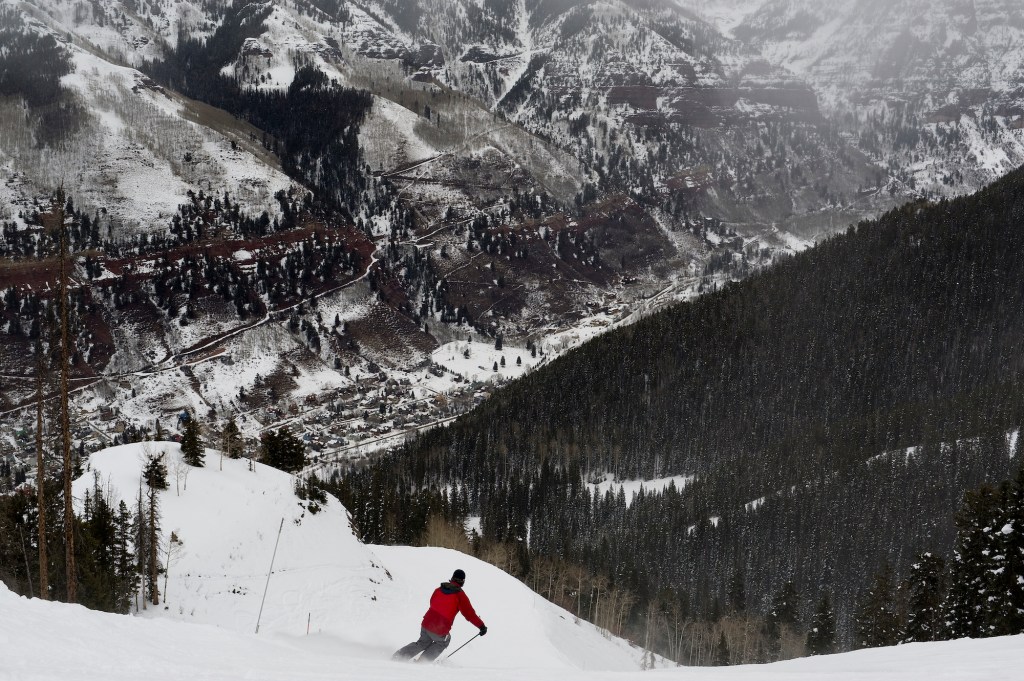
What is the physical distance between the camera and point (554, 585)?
97.6 metres

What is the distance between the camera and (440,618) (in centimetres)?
2219

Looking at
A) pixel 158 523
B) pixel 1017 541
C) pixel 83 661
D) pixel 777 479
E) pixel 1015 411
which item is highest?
pixel 1015 411

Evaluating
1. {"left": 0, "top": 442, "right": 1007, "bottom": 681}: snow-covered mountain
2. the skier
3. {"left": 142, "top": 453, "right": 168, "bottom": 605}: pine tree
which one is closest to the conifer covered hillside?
{"left": 0, "top": 442, "right": 1007, "bottom": 681}: snow-covered mountain

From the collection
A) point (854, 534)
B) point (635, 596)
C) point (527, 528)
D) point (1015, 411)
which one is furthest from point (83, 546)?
point (1015, 411)

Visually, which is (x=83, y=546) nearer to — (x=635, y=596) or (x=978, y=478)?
(x=635, y=596)

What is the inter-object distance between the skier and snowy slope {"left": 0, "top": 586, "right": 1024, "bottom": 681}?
3476mm

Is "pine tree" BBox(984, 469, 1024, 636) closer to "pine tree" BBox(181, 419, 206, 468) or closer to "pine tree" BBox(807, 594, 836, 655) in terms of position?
"pine tree" BBox(807, 594, 836, 655)

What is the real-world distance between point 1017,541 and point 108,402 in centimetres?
19590

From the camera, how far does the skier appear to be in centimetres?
2200

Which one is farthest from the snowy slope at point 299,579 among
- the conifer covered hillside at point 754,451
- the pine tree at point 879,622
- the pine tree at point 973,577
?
the conifer covered hillside at point 754,451

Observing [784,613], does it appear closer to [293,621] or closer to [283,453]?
[283,453]

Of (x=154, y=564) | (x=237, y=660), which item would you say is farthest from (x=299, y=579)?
(x=237, y=660)

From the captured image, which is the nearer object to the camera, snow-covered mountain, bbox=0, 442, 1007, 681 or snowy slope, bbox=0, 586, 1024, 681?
snowy slope, bbox=0, 586, 1024, 681

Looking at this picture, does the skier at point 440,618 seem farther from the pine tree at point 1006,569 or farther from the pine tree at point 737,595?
the pine tree at point 737,595
